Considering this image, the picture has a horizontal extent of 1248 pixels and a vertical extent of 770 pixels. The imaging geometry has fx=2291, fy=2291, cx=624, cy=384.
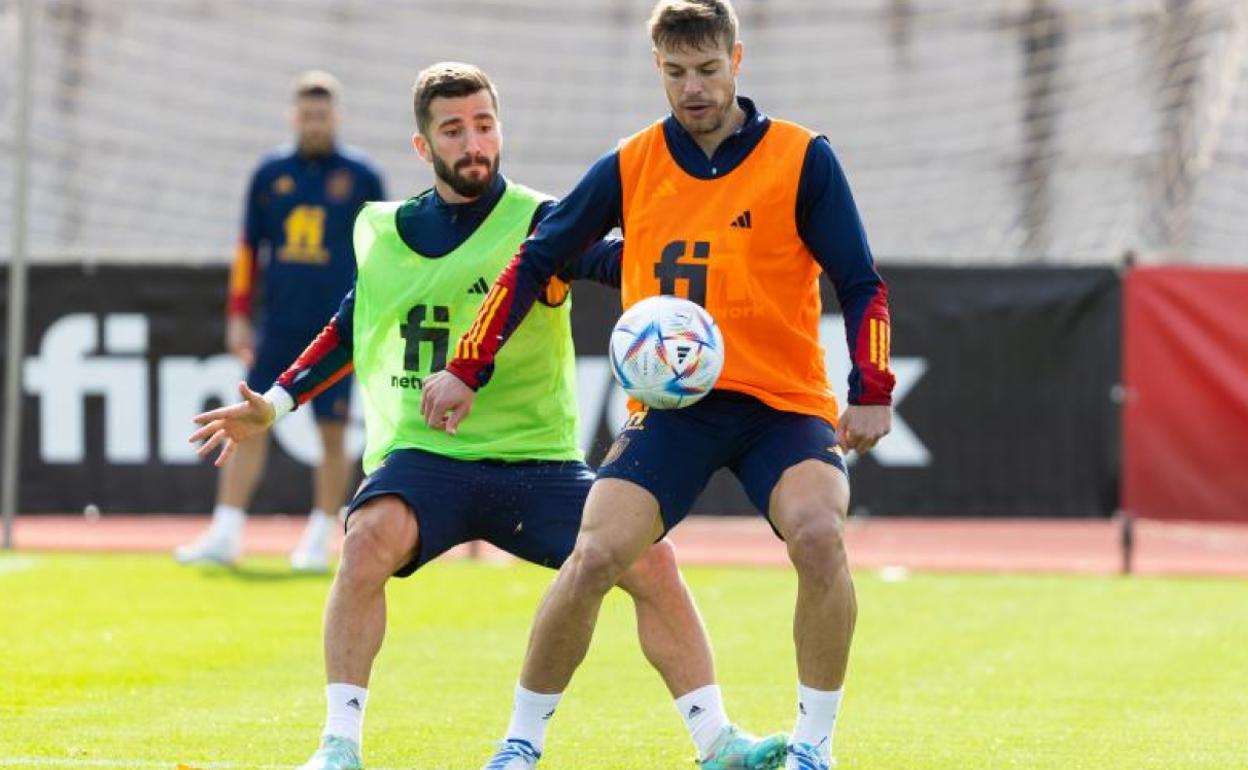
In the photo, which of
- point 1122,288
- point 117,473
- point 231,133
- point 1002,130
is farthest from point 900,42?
point 117,473

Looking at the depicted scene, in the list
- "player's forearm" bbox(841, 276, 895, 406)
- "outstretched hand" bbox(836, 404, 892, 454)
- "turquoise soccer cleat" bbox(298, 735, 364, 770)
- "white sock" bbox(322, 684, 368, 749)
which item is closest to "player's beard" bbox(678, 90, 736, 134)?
"player's forearm" bbox(841, 276, 895, 406)

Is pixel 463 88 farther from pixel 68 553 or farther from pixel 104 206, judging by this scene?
pixel 104 206

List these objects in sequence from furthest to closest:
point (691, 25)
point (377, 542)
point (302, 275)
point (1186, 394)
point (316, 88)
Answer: point (1186, 394), point (302, 275), point (316, 88), point (377, 542), point (691, 25)

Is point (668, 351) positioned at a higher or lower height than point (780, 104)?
lower

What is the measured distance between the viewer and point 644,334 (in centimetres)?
572

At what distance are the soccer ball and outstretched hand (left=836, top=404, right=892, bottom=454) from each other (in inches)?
14.0

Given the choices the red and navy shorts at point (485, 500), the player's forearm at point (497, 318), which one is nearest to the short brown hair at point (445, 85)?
the player's forearm at point (497, 318)

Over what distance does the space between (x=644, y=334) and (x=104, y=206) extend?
16012mm

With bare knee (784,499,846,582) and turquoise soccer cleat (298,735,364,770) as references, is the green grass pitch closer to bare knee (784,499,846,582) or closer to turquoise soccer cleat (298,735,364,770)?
turquoise soccer cleat (298,735,364,770)

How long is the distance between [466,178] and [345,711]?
1599mm

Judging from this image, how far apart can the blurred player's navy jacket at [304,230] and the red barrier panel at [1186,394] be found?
486 centimetres

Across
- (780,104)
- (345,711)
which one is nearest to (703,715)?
(345,711)

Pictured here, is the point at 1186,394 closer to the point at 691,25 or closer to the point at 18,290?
the point at 18,290

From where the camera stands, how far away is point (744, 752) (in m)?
6.11
